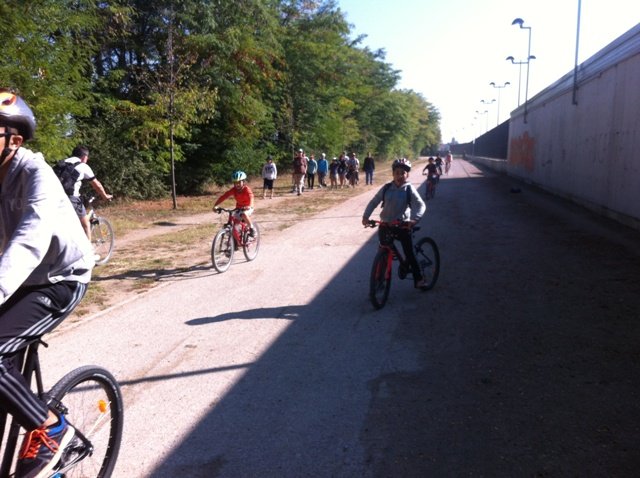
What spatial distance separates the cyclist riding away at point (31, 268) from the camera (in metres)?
2.29

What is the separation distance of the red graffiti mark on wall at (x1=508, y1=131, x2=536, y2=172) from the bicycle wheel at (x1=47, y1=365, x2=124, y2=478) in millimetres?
29911

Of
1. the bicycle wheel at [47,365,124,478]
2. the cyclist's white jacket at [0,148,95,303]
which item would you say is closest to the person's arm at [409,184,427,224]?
the bicycle wheel at [47,365,124,478]

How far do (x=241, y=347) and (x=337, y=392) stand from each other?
1399 millimetres

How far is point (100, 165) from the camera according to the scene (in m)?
18.8

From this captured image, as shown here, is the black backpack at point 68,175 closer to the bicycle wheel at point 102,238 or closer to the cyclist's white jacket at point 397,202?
the bicycle wheel at point 102,238

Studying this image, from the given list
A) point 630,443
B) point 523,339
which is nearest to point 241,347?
point 523,339

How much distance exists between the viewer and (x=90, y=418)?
3.09 meters

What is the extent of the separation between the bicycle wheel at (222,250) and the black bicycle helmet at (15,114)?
21.0ft

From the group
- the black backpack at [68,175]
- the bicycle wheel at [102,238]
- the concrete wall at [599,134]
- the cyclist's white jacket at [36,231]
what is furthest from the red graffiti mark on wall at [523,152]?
the cyclist's white jacket at [36,231]

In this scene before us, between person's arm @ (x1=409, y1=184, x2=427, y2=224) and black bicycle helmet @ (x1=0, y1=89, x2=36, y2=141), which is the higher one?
black bicycle helmet @ (x1=0, y1=89, x2=36, y2=141)

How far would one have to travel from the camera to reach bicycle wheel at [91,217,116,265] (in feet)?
33.3

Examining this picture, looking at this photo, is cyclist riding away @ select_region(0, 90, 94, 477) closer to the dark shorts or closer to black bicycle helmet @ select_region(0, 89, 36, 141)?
black bicycle helmet @ select_region(0, 89, 36, 141)

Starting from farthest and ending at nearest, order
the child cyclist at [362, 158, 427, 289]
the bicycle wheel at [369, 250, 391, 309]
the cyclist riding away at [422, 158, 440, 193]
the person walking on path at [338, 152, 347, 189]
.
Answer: the person walking on path at [338, 152, 347, 189], the cyclist riding away at [422, 158, 440, 193], the child cyclist at [362, 158, 427, 289], the bicycle wheel at [369, 250, 391, 309]

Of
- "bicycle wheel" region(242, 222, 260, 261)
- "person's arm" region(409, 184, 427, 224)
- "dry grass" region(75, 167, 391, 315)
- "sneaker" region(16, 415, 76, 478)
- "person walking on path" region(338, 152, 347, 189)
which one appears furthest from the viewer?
"person walking on path" region(338, 152, 347, 189)
